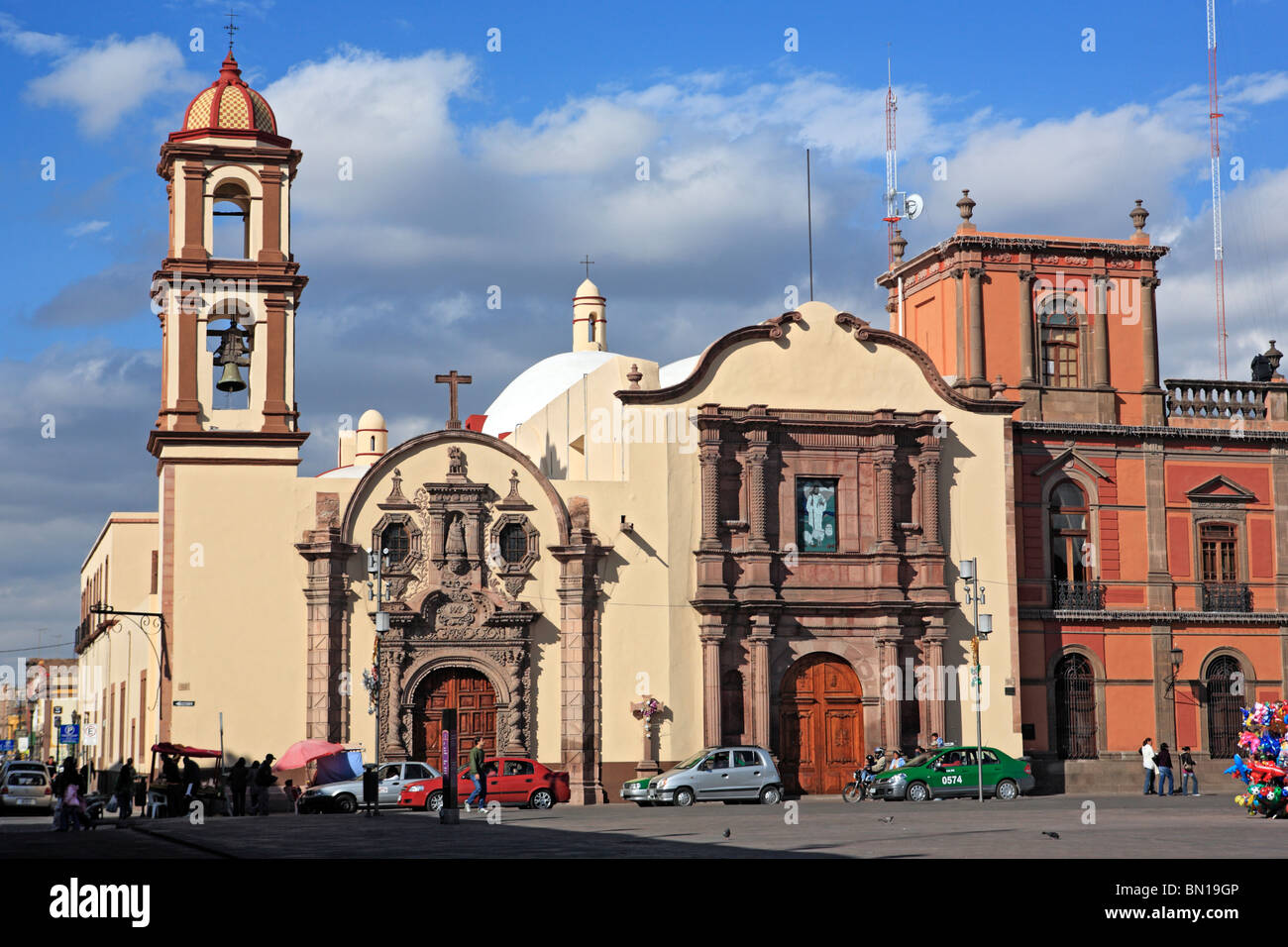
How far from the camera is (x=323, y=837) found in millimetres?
24422

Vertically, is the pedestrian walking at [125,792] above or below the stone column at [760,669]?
below

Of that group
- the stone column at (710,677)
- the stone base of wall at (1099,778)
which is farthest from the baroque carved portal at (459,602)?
the stone base of wall at (1099,778)

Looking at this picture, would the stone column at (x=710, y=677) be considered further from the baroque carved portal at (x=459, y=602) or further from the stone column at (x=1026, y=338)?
the stone column at (x=1026, y=338)

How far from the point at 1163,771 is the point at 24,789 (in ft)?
91.0

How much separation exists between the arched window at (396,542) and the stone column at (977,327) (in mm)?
14997

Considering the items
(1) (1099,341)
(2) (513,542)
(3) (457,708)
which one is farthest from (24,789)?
(1) (1099,341)

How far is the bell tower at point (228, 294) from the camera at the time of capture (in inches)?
1564

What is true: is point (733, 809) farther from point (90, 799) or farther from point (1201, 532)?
point (1201, 532)

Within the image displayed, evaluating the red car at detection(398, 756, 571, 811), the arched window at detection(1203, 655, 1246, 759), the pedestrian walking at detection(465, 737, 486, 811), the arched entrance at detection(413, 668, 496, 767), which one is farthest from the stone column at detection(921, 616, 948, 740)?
the pedestrian walking at detection(465, 737, 486, 811)

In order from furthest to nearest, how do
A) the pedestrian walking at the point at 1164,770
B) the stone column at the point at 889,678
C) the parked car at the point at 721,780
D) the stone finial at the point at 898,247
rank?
the stone finial at the point at 898,247 → the stone column at the point at 889,678 → the pedestrian walking at the point at 1164,770 → the parked car at the point at 721,780

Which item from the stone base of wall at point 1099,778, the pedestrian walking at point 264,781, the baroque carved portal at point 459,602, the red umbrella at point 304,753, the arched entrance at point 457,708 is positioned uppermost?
the baroque carved portal at point 459,602

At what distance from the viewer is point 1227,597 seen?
45219mm
